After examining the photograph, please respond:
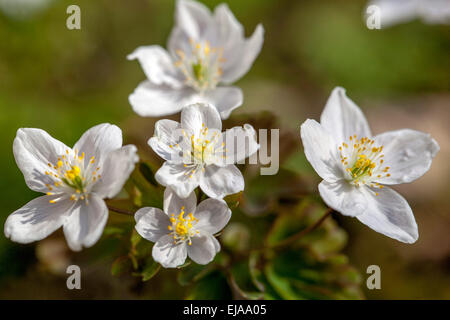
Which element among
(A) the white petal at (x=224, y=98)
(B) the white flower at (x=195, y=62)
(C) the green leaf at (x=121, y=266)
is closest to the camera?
(C) the green leaf at (x=121, y=266)

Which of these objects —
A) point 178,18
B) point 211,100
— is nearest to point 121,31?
point 178,18

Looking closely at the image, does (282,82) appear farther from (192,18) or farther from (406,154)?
(406,154)

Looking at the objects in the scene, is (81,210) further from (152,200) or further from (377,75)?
(377,75)

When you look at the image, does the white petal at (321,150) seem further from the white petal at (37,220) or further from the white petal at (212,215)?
the white petal at (37,220)

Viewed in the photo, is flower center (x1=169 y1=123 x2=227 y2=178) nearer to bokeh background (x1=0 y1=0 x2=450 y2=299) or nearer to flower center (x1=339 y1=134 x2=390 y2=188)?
flower center (x1=339 y1=134 x2=390 y2=188)

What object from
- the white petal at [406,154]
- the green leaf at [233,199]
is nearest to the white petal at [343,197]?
the white petal at [406,154]

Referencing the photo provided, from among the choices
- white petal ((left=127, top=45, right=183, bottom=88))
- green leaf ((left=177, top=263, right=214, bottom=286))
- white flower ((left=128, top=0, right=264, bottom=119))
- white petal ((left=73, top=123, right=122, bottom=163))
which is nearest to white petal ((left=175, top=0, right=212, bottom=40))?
white flower ((left=128, top=0, right=264, bottom=119))

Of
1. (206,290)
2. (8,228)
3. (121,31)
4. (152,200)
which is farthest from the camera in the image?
(121,31)
